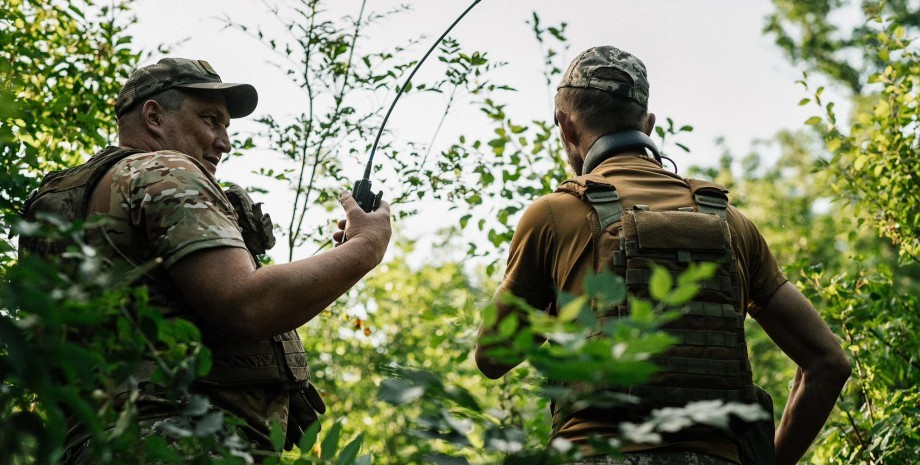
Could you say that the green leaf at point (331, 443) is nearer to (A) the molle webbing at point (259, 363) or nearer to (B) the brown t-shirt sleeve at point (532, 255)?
(A) the molle webbing at point (259, 363)

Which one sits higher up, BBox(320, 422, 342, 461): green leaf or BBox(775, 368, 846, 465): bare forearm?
BBox(320, 422, 342, 461): green leaf

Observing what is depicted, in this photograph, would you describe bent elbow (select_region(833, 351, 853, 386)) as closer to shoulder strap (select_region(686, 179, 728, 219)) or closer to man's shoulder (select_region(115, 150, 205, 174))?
shoulder strap (select_region(686, 179, 728, 219))

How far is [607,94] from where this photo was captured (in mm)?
2887

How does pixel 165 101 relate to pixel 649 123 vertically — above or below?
below

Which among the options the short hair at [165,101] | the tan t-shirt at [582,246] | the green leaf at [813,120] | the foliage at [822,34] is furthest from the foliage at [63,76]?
the foliage at [822,34]

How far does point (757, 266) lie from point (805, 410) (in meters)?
0.49

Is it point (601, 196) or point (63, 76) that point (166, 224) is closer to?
point (601, 196)

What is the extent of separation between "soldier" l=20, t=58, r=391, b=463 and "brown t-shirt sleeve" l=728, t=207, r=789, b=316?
1.09 meters

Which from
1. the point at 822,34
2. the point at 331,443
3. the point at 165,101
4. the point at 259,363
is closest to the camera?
the point at 331,443

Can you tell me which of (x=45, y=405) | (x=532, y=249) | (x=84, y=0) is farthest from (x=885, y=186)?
(x=45, y=405)

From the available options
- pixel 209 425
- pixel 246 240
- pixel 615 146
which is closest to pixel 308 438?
pixel 209 425

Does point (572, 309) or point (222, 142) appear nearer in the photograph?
point (572, 309)

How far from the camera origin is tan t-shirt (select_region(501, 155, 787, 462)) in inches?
97.0

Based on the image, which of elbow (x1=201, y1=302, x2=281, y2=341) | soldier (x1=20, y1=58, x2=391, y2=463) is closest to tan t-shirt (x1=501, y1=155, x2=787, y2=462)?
soldier (x1=20, y1=58, x2=391, y2=463)
